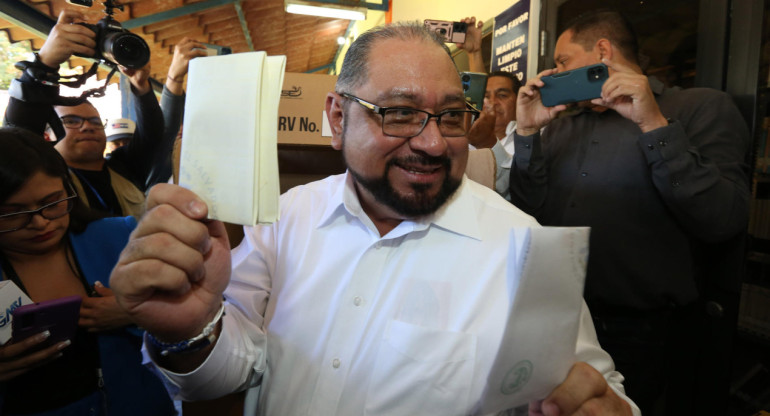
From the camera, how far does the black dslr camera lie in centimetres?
167

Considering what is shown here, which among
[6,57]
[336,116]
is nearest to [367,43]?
[336,116]

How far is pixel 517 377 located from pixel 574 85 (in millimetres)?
1220

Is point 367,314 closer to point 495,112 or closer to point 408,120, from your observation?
point 408,120

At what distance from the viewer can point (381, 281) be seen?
37.5 inches

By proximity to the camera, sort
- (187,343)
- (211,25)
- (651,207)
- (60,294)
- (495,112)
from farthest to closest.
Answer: (211,25), (495,112), (651,207), (60,294), (187,343)

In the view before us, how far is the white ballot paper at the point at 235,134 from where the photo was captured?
0.52 m

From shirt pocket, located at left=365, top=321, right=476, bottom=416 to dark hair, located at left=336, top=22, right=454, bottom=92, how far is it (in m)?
0.62

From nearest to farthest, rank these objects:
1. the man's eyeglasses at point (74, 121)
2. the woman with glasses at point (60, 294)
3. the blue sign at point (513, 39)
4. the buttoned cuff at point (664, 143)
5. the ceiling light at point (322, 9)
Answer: the woman with glasses at point (60, 294), the buttoned cuff at point (664, 143), the man's eyeglasses at point (74, 121), the blue sign at point (513, 39), the ceiling light at point (322, 9)

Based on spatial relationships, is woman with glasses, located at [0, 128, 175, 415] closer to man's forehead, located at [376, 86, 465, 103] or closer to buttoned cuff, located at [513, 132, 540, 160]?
man's forehead, located at [376, 86, 465, 103]

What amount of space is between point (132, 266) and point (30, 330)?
2.56 feet

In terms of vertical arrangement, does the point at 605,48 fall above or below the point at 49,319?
above

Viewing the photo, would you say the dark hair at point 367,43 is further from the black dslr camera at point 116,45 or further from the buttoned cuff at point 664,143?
the black dslr camera at point 116,45

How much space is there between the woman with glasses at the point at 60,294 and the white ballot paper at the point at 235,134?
0.91 m

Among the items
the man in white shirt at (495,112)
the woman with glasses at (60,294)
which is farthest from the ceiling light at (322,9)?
the woman with glasses at (60,294)
